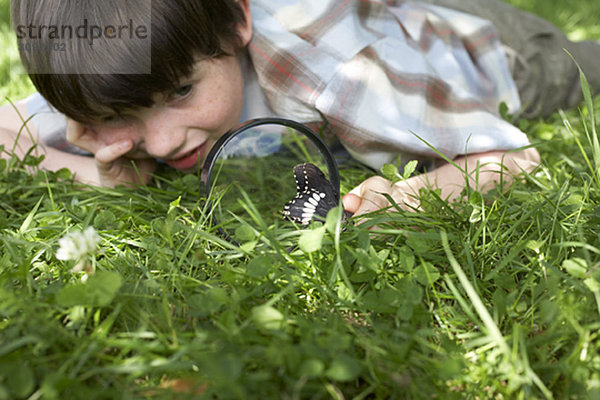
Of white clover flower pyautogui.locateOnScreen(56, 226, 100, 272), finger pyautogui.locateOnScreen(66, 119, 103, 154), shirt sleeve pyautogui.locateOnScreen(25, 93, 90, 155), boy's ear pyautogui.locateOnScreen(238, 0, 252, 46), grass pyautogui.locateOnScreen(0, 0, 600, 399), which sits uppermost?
boy's ear pyautogui.locateOnScreen(238, 0, 252, 46)

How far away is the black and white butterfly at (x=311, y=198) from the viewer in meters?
1.41

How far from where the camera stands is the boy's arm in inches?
60.2

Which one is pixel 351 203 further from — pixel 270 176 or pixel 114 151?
pixel 114 151

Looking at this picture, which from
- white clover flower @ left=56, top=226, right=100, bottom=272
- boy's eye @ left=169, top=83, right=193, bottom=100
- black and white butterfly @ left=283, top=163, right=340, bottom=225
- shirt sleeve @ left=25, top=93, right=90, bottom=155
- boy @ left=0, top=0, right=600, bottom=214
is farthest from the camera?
shirt sleeve @ left=25, top=93, right=90, bottom=155

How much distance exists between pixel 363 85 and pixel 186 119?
62cm

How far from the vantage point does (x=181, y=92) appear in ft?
5.89

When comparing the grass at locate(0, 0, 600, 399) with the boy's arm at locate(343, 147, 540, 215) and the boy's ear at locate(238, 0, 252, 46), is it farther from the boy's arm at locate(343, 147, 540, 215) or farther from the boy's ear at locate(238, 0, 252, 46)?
the boy's ear at locate(238, 0, 252, 46)

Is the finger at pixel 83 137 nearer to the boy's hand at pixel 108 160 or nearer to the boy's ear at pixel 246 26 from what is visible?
the boy's hand at pixel 108 160

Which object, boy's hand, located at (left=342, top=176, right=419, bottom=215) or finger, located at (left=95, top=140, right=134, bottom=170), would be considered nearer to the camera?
boy's hand, located at (left=342, top=176, right=419, bottom=215)

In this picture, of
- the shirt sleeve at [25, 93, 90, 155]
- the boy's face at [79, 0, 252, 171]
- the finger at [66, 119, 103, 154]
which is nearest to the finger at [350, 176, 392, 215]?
the boy's face at [79, 0, 252, 171]

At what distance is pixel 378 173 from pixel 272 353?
1.15 meters

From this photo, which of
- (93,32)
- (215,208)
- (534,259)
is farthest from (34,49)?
(534,259)

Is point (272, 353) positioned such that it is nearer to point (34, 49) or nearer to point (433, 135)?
point (433, 135)

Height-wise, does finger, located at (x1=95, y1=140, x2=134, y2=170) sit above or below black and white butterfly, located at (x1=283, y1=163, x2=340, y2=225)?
below
